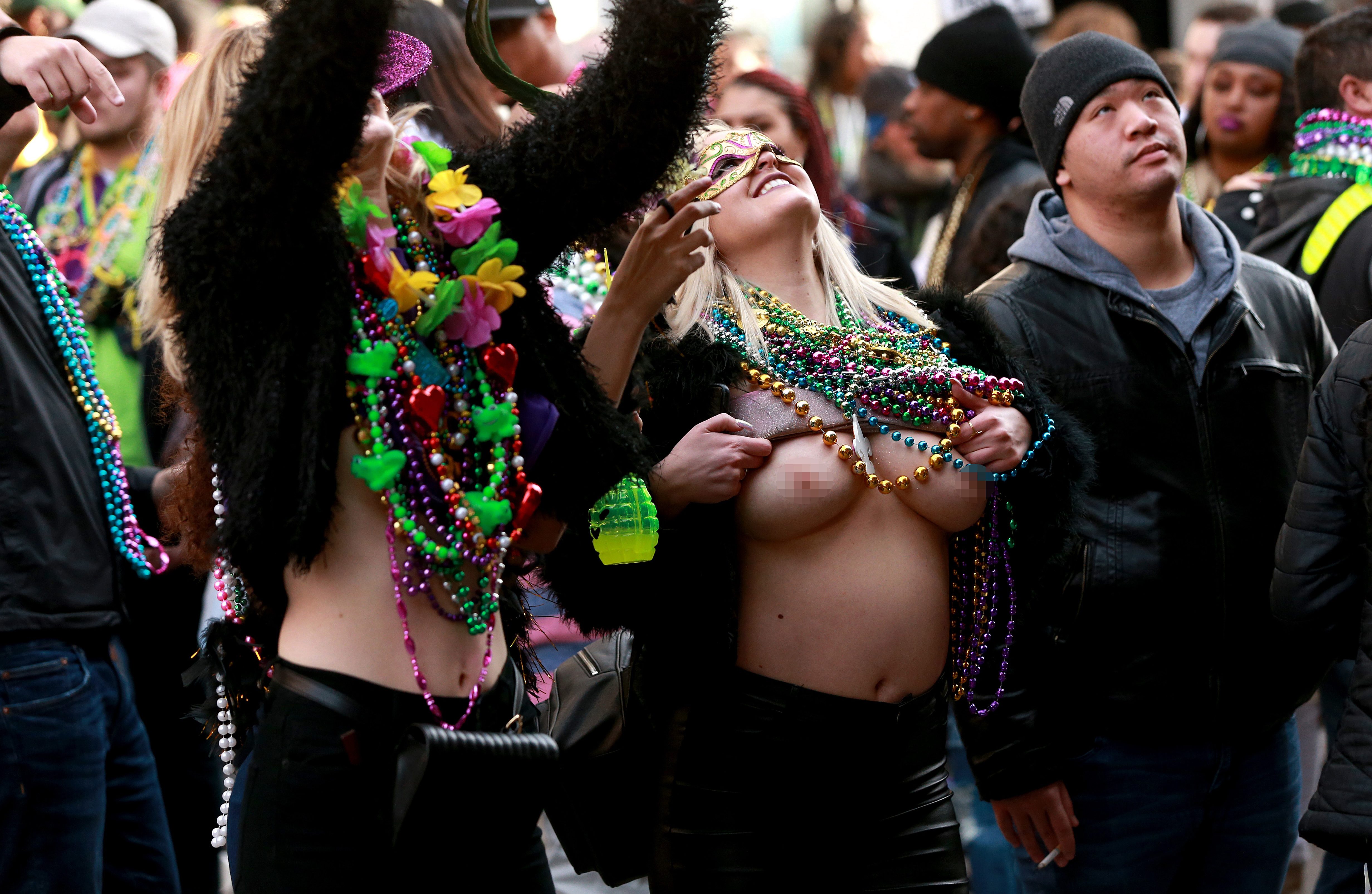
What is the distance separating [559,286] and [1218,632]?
1.81 metres

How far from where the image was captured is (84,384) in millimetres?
2836

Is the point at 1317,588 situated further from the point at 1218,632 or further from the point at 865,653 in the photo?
the point at 865,653

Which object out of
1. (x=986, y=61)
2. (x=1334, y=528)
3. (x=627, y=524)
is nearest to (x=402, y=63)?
(x=627, y=524)

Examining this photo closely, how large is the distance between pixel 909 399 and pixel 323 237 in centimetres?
120

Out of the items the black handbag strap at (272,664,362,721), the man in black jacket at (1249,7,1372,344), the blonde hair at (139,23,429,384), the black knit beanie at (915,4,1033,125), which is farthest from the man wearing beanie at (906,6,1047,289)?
the black handbag strap at (272,664,362,721)

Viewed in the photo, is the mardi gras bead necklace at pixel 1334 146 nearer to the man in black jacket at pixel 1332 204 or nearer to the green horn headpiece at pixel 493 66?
the man in black jacket at pixel 1332 204

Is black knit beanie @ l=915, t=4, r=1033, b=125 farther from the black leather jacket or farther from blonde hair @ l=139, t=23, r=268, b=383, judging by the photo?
blonde hair @ l=139, t=23, r=268, b=383

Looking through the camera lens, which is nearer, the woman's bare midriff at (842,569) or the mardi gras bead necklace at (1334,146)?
the woman's bare midriff at (842,569)

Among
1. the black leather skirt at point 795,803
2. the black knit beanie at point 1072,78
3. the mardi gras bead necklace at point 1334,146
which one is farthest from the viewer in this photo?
the mardi gras bead necklace at point 1334,146

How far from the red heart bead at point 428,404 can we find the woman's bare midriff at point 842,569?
0.73 m

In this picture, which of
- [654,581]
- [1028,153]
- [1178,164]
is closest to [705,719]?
[654,581]

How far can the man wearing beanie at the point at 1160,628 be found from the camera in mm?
2979

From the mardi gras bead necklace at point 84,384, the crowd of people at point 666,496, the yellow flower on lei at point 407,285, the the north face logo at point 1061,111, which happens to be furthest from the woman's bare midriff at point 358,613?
the the north face logo at point 1061,111

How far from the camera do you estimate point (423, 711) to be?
2.11m
